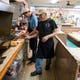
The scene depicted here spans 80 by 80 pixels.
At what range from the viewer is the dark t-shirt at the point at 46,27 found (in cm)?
335

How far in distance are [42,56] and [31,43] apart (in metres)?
0.90

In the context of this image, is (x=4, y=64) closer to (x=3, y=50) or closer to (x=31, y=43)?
(x=3, y=50)

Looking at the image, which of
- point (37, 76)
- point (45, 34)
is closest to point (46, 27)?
point (45, 34)

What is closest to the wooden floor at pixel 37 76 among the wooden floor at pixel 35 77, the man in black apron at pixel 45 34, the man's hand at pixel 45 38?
the wooden floor at pixel 35 77

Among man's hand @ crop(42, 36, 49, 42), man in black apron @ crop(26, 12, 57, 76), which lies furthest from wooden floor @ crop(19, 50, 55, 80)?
man's hand @ crop(42, 36, 49, 42)

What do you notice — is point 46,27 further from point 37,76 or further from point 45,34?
point 37,76

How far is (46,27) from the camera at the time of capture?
335 centimetres

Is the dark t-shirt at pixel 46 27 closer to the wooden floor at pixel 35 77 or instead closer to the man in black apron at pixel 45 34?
the man in black apron at pixel 45 34

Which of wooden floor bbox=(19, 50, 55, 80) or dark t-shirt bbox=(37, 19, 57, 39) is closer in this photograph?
dark t-shirt bbox=(37, 19, 57, 39)

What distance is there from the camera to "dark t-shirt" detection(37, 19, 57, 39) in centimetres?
335

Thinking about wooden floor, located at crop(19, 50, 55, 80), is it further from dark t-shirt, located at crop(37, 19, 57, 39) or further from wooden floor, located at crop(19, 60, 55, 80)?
dark t-shirt, located at crop(37, 19, 57, 39)

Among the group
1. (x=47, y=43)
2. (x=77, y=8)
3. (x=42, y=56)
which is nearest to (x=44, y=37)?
(x=47, y=43)

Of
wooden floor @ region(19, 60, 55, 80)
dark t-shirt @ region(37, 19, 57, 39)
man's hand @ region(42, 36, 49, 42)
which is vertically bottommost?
wooden floor @ region(19, 60, 55, 80)

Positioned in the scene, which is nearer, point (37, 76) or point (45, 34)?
point (45, 34)
